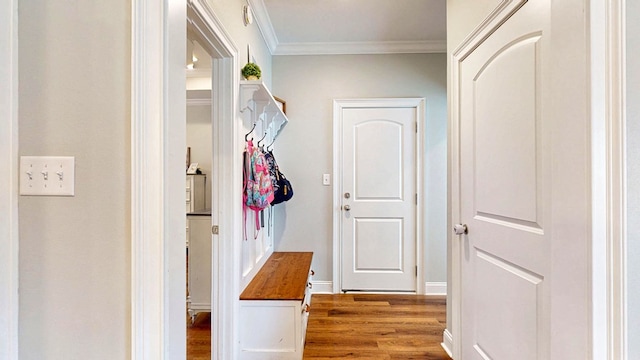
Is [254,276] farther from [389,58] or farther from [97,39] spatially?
[389,58]

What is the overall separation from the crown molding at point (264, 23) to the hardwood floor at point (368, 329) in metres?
2.45

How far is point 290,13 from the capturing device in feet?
8.09

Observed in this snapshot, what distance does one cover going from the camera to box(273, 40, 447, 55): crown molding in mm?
2961

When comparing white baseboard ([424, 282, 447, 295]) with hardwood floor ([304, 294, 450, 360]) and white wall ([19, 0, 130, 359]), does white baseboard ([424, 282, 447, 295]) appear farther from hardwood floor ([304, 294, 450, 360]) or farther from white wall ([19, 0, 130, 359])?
white wall ([19, 0, 130, 359])

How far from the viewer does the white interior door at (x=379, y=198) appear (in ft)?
9.86

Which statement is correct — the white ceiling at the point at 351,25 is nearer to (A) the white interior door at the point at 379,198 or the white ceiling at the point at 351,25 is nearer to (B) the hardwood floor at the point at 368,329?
(A) the white interior door at the point at 379,198

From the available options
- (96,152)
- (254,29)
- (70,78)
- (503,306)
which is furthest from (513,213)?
(254,29)

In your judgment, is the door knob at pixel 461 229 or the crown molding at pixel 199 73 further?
the crown molding at pixel 199 73

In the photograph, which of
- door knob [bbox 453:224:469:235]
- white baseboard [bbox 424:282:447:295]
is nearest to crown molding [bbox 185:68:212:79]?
door knob [bbox 453:224:469:235]

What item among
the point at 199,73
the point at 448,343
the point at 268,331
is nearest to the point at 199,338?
the point at 268,331
